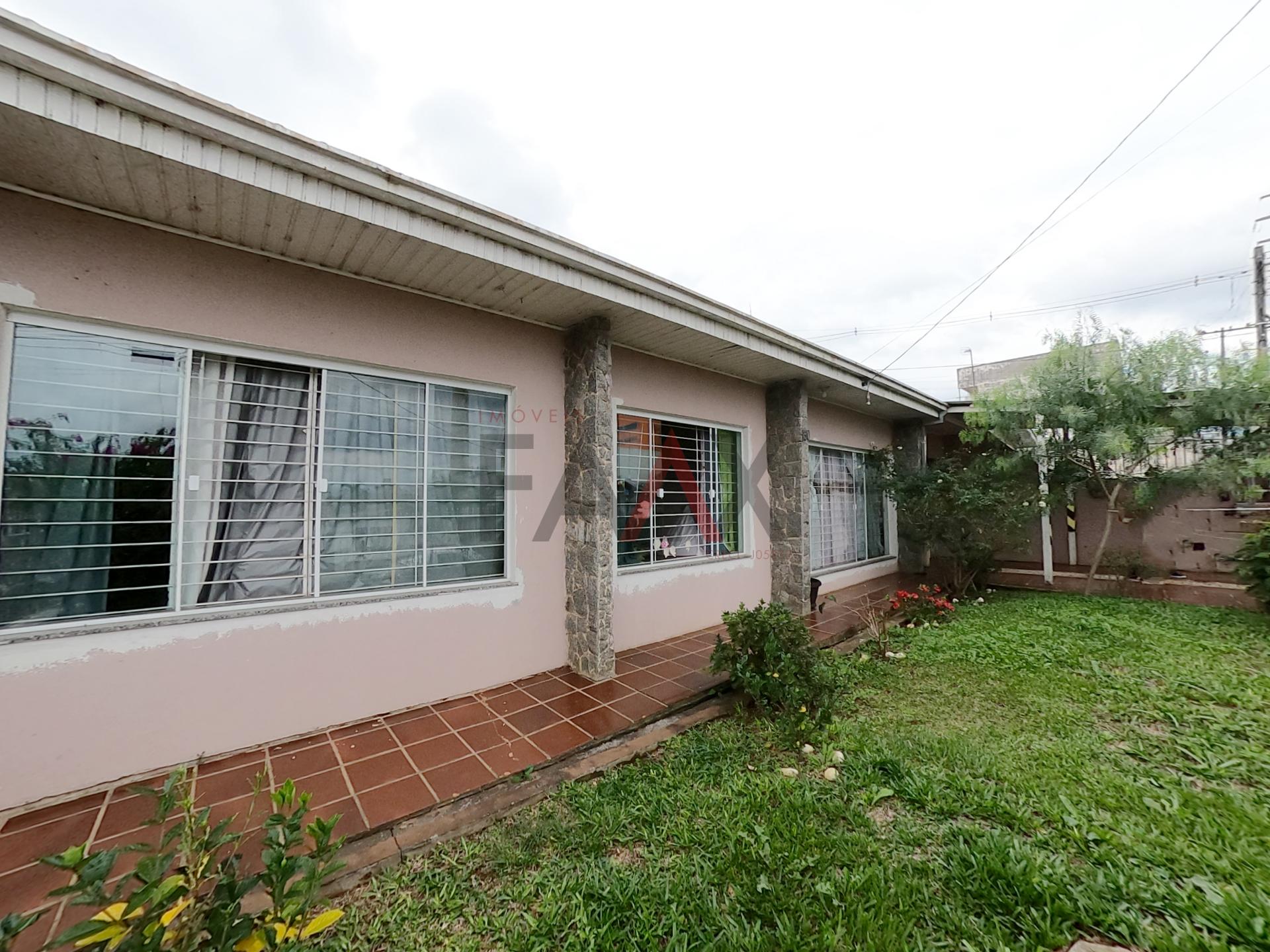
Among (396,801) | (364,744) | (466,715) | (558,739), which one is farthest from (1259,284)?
(364,744)

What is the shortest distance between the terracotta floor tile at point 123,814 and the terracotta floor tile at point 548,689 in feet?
6.95

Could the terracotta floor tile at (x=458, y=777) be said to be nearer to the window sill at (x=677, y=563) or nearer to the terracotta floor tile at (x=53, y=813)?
the terracotta floor tile at (x=53, y=813)

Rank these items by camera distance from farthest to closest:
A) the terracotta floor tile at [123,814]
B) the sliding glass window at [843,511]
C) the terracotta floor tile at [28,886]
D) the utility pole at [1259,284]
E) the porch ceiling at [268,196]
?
the utility pole at [1259,284] → the sliding glass window at [843,511] → the terracotta floor tile at [123,814] → the porch ceiling at [268,196] → the terracotta floor tile at [28,886]

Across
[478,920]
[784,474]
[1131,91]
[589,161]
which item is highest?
[589,161]

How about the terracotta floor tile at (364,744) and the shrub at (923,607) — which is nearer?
the terracotta floor tile at (364,744)

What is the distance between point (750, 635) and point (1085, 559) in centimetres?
940

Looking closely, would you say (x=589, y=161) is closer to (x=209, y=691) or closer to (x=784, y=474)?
(x=784, y=474)

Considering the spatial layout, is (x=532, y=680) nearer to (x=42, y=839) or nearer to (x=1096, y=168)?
(x=42, y=839)

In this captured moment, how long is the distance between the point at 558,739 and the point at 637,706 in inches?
26.9

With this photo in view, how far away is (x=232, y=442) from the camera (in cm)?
297

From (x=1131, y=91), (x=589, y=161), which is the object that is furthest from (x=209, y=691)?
(x=1131, y=91)

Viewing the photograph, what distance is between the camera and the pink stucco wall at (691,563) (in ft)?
15.9

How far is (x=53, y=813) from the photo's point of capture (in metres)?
2.31

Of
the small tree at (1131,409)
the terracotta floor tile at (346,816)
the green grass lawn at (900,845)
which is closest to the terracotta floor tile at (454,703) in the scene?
the terracotta floor tile at (346,816)
